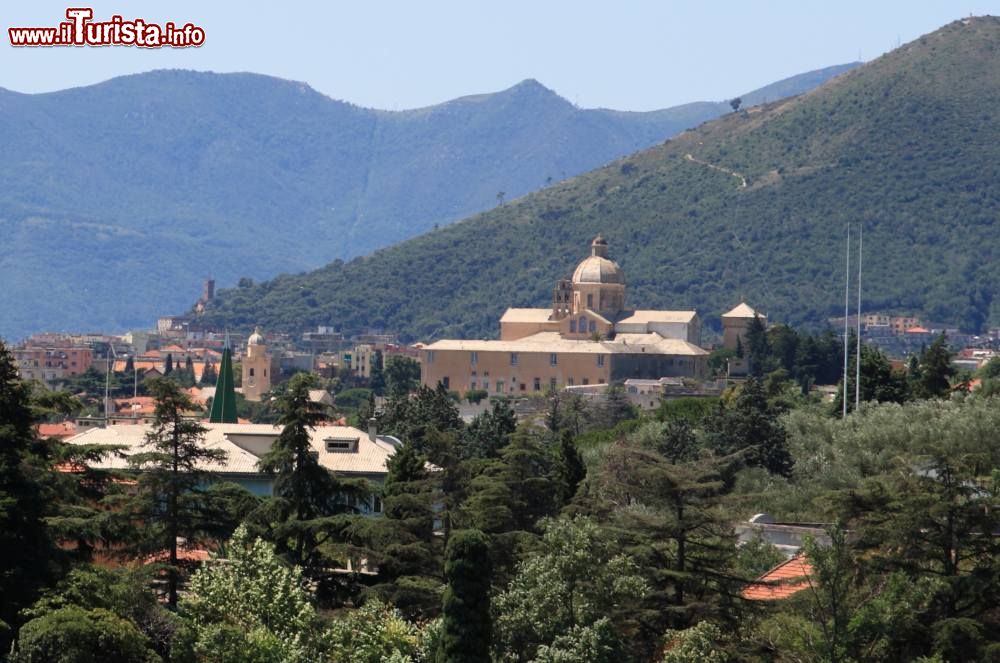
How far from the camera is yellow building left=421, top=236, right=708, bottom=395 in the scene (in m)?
110

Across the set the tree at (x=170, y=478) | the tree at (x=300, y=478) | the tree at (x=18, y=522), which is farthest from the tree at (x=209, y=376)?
the tree at (x=18, y=522)

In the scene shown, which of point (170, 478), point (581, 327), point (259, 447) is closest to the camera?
point (170, 478)

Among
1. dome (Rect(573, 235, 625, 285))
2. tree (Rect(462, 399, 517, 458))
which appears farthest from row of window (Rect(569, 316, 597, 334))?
tree (Rect(462, 399, 517, 458))

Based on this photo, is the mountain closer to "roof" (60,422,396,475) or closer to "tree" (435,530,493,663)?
"roof" (60,422,396,475)

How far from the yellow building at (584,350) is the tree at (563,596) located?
78.6 m

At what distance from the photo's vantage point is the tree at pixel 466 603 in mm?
27953

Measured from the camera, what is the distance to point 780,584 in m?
31.0

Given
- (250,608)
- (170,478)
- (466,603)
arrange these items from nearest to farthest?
(466,603)
(250,608)
(170,478)

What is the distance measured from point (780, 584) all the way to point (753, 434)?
24052mm

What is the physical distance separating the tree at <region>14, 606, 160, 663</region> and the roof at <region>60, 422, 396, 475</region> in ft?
50.1

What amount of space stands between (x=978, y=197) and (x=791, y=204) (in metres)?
16.5

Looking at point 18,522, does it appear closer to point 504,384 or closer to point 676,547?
point 676,547

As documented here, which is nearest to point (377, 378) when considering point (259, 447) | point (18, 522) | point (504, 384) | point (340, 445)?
point (504, 384)

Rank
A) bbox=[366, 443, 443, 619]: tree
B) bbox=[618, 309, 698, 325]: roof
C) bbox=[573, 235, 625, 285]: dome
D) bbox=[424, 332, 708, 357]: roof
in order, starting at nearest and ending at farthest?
bbox=[366, 443, 443, 619]: tree < bbox=[424, 332, 708, 357]: roof < bbox=[618, 309, 698, 325]: roof < bbox=[573, 235, 625, 285]: dome
